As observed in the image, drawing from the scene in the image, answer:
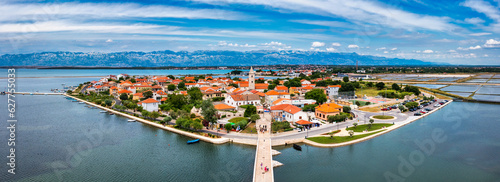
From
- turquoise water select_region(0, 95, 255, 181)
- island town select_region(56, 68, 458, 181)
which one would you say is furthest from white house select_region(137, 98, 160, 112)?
turquoise water select_region(0, 95, 255, 181)

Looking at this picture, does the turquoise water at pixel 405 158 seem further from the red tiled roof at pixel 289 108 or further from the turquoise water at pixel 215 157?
the red tiled roof at pixel 289 108

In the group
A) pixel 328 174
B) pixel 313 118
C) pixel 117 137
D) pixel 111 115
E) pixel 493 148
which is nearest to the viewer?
pixel 328 174

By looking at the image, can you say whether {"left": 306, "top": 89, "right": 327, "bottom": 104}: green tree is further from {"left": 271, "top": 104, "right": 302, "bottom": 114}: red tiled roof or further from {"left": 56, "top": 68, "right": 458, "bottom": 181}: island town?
{"left": 271, "top": 104, "right": 302, "bottom": 114}: red tiled roof

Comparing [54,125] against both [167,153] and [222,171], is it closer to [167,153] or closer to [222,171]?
[167,153]

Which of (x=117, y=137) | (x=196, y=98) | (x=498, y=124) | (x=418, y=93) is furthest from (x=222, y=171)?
(x=418, y=93)

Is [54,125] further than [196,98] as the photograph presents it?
No

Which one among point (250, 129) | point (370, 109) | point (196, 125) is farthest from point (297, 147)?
point (370, 109)

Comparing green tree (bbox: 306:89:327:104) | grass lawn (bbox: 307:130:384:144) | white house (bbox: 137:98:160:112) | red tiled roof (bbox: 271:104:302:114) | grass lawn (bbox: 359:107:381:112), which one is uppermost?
green tree (bbox: 306:89:327:104)

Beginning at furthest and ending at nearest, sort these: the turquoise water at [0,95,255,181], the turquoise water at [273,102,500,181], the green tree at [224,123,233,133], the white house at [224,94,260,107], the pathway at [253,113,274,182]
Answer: the white house at [224,94,260,107] < the green tree at [224,123,233,133] < the turquoise water at [0,95,255,181] < the turquoise water at [273,102,500,181] < the pathway at [253,113,274,182]
